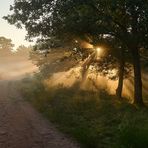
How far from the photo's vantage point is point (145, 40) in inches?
787

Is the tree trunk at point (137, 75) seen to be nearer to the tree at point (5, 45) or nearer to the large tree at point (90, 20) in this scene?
the large tree at point (90, 20)

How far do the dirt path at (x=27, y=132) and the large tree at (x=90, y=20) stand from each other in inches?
214

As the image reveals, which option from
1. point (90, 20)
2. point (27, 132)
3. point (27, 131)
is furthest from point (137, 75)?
point (27, 132)

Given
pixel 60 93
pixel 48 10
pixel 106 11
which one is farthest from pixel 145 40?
pixel 60 93

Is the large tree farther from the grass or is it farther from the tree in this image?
the tree

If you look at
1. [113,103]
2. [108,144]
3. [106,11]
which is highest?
[106,11]

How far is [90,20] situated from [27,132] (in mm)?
7863

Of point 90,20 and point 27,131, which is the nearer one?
point 27,131

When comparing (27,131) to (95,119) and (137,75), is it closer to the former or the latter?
(95,119)

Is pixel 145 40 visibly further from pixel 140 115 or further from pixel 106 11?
pixel 140 115

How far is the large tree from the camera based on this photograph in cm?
1831

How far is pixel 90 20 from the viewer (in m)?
18.5

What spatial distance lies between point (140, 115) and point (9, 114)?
659 cm

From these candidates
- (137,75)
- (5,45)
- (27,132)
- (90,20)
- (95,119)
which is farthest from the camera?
(5,45)
